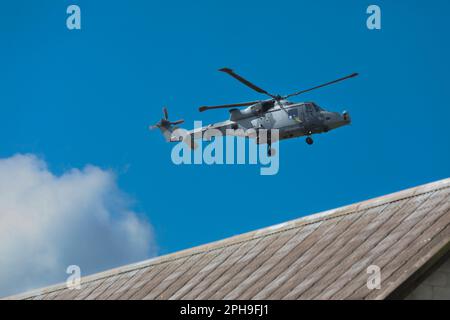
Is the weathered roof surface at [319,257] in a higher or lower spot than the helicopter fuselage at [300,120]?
lower

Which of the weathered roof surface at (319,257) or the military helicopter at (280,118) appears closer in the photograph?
the weathered roof surface at (319,257)

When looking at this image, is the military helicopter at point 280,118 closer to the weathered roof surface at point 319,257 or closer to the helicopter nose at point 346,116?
the helicopter nose at point 346,116

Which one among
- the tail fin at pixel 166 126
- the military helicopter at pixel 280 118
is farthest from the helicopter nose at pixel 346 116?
the tail fin at pixel 166 126

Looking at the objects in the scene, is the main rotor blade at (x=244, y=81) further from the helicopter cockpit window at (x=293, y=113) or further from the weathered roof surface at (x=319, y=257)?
the weathered roof surface at (x=319, y=257)

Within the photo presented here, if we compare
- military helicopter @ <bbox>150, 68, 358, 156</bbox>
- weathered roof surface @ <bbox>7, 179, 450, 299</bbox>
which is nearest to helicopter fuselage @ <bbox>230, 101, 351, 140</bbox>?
military helicopter @ <bbox>150, 68, 358, 156</bbox>

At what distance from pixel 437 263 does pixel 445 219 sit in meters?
1.78

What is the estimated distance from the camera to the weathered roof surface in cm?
2362

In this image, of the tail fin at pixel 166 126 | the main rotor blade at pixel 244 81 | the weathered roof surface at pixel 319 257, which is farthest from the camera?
the tail fin at pixel 166 126

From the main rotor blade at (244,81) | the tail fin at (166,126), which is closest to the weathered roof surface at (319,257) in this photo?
the main rotor blade at (244,81)

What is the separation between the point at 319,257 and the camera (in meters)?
27.5

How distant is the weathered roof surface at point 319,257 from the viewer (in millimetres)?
23625

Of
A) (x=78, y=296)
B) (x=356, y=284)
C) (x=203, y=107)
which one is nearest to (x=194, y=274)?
(x=78, y=296)

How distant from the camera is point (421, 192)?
89.1 ft

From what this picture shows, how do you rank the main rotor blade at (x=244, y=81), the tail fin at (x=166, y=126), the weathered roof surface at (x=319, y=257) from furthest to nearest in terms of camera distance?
the tail fin at (x=166, y=126)
the main rotor blade at (x=244, y=81)
the weathered roof surface at (x=319, y=257)
